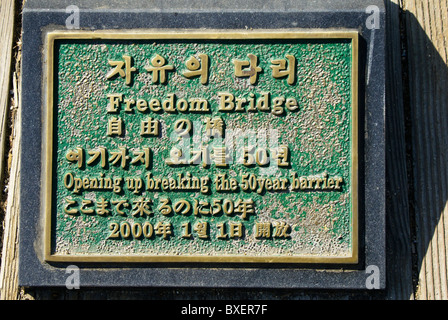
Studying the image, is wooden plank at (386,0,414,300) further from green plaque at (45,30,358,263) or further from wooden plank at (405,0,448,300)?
green plaque at (45,30,358,263)

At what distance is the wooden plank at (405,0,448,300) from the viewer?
2961 mm

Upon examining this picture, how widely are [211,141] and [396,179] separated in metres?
1.17

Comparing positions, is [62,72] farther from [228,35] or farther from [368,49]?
[368,49]

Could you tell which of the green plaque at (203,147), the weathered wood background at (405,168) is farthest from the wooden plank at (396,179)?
the green plaque at (203,147)

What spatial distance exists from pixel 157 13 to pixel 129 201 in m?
1.10

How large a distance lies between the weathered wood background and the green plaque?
13.1 inches

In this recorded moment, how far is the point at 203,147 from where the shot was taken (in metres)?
2.82

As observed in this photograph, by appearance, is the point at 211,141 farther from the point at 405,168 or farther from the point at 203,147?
the point at 405,168

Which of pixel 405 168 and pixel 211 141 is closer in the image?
pixel 211 141

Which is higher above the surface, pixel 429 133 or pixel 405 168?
pixel 429 133

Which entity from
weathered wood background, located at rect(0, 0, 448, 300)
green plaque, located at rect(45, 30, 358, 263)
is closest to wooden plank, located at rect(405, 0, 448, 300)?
weathered wood background, located at rect(0, 0, 448, 300)

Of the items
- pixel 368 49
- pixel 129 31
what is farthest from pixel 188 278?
pixel 368 49

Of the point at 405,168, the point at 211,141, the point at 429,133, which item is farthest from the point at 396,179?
the point at 211,141

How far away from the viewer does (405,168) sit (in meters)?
3.01
